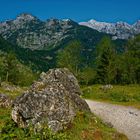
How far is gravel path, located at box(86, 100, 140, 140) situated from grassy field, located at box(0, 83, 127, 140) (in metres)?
2.97

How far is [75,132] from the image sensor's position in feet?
96.1

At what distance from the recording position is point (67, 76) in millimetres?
41938

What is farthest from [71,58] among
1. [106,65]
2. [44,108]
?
[44,108]

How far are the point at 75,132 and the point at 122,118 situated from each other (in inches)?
546

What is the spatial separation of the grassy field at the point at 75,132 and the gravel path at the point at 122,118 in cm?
297

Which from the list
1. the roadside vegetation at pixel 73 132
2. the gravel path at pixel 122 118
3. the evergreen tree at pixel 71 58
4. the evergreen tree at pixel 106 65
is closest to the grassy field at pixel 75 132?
the roadside vegetation at pixel 73 132

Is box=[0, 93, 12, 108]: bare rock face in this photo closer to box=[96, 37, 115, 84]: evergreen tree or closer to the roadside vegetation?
the roadside vegetation

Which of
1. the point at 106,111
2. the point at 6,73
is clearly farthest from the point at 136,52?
the point at 106,111

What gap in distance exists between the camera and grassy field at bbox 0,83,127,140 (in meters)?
24.0

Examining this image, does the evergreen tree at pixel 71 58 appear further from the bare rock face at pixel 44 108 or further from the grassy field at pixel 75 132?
the bare rock face at pixel 44 108

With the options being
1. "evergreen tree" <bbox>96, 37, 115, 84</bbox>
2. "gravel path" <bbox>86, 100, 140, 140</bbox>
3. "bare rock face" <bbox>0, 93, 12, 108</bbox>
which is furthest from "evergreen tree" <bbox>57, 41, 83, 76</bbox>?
"bare rock face" <bbox>0, 93, 12, 108</bbox>

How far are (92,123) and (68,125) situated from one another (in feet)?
11.9

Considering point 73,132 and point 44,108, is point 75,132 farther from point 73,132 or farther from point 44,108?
point 44,108

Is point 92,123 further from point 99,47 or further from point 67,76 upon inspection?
point 99,47
